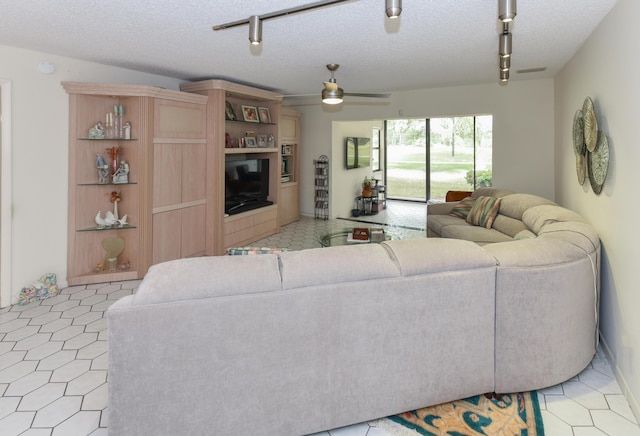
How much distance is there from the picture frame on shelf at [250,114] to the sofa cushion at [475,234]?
3326mm

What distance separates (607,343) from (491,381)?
1181 millimetres

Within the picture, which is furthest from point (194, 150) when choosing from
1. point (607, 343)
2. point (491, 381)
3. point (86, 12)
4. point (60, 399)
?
point (607, 343)

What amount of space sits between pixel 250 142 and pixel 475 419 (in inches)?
207

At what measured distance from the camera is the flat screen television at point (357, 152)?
8.68m

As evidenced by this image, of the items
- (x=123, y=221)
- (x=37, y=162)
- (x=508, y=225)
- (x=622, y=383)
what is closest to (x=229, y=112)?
(x=123, y=221)

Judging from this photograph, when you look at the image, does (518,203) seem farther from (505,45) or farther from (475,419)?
(475,419)

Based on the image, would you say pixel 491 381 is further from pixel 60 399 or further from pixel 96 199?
pixel 96 199

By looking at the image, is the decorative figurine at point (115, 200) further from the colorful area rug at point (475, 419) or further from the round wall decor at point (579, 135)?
the round wall decor at point (579, 135)

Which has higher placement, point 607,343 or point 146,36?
point 146,36

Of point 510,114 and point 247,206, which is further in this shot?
point 247,206

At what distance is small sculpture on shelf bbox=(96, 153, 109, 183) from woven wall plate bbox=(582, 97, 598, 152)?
4.50 metres

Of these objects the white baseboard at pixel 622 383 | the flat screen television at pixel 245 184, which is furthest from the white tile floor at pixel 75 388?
the flat screen television at pixel 245 184

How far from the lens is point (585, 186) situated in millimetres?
3576

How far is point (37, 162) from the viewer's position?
404 cm
